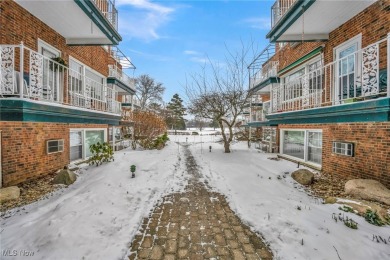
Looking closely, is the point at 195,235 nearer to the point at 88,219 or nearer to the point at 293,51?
the point at 88,219

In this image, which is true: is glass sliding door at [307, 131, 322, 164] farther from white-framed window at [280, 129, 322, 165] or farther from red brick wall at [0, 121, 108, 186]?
Result: red brick wall at [0, 121, 108, 186]

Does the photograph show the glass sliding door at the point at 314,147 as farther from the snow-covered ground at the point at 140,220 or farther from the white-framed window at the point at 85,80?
the white-framed window at the point at 85,80

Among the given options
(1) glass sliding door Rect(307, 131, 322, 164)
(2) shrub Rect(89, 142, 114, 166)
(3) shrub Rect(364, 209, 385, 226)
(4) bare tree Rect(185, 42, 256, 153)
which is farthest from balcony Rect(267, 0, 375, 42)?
(2) shrub Rect(89, 142, 114, 166)

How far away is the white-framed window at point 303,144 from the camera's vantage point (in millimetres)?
8438

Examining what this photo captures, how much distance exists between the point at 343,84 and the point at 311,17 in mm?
2785

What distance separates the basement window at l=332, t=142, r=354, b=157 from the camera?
6271 millimetres

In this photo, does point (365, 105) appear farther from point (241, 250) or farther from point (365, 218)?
point (241, 250)

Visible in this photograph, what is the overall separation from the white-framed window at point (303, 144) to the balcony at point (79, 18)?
10168mm

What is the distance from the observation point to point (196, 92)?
44.6ft

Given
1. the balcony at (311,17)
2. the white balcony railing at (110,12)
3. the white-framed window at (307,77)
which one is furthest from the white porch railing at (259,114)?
the white balcony railing at (110,12)

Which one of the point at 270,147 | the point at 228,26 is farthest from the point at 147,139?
the point at 228,26

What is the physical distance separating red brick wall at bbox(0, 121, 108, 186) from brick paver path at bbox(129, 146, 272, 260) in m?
4.73

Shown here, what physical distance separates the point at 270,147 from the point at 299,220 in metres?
10.1

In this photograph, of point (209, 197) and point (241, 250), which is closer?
point (241, 250)
